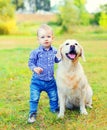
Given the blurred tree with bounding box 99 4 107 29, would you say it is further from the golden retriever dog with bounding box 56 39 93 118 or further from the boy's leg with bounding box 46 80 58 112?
the golden retriever dog with bounding box 56 39 93 118

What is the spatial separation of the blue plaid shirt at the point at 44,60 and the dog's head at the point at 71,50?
0.17 meters

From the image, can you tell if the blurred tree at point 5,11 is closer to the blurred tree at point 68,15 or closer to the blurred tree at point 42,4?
the blurred tree at point 68,15

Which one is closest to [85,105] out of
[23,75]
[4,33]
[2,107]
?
[2,107]

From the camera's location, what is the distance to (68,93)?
6.31 meters

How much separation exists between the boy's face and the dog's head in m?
0.22

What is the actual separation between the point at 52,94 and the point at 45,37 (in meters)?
0.93

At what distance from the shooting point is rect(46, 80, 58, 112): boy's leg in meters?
6.36

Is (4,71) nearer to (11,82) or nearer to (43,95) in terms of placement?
(11,82)

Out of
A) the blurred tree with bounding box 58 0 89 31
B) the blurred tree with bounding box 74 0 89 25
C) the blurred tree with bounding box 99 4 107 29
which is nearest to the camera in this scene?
the blurred tree with bounding box 58 0 89 31

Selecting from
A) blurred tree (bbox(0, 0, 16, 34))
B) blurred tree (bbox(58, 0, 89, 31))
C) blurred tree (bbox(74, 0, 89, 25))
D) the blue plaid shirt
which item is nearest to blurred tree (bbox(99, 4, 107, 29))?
blurred tree (bbox(58, 0, 89, 31))

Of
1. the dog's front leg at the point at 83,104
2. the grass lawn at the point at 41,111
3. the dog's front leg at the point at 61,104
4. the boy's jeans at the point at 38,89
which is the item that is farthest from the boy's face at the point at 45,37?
the grass lawn at the point at 41,111

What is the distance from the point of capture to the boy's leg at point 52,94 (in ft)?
20.9

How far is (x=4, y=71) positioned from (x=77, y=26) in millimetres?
35945

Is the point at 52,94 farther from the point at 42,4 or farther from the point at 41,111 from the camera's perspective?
the point at 42,4
